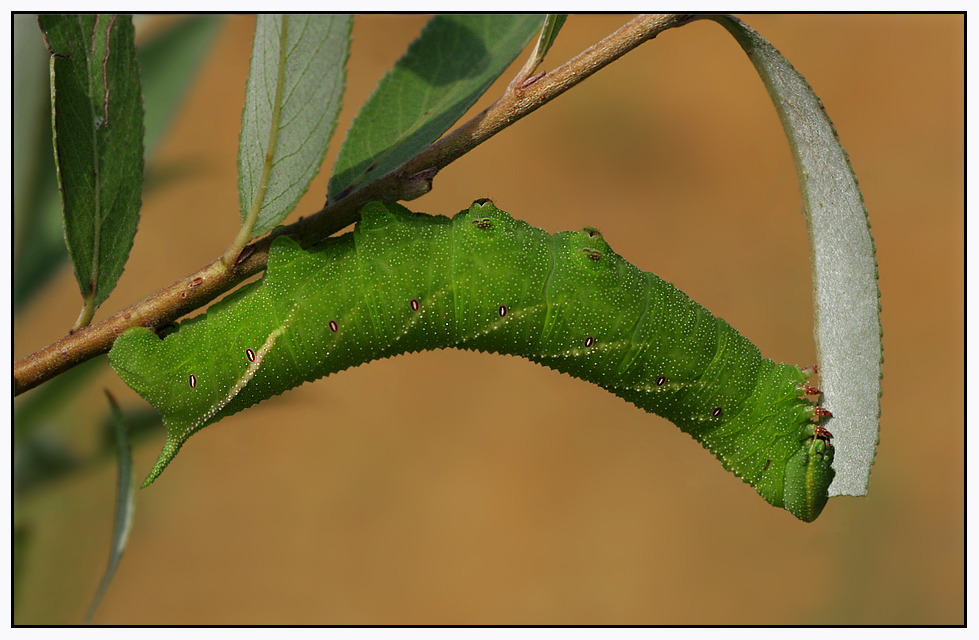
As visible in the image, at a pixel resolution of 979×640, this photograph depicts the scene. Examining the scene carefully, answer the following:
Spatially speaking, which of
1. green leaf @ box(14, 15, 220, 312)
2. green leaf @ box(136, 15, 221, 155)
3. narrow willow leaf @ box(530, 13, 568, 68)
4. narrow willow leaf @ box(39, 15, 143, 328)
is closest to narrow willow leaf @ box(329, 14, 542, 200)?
narrow willow leaf @ box(530, 13, 568, 68)

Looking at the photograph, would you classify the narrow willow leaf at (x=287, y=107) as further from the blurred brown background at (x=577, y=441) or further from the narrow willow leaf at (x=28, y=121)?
the blurred brown background at (x=577, y=441)

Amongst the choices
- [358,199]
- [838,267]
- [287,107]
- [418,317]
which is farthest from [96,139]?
[838,267]

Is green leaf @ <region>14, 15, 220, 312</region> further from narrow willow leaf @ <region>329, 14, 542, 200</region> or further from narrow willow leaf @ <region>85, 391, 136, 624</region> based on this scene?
narrow willow leaf @ <region>329, 14, 542, 200</region>

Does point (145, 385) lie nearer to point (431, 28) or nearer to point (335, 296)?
point (335, 296)

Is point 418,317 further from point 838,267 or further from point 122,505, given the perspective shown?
point 838,267

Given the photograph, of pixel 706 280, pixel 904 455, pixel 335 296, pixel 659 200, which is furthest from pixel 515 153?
pixel 335 296

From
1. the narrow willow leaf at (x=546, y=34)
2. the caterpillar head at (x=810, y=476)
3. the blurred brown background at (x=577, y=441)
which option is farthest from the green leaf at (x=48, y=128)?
the blurred brown background at (x=577, y=441)

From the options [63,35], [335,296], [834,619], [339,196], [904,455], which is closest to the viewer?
[63,35]
